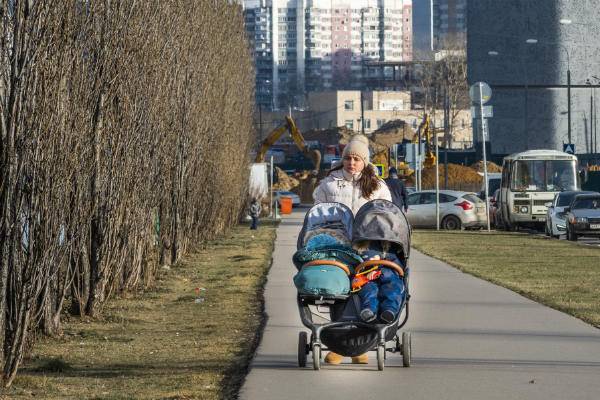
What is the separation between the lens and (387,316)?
1043cm

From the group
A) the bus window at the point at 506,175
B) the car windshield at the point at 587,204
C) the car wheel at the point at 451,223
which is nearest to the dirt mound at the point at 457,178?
the bus window at the point at 506,175

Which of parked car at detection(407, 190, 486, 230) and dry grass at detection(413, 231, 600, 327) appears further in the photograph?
parked car at detection(407, 190, 486, 230)

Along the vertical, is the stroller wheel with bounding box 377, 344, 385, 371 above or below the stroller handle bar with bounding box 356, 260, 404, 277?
below

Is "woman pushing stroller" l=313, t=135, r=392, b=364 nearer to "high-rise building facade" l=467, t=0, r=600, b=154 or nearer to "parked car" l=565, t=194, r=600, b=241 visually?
"parked car" l=565, t=194, r=600, b=241

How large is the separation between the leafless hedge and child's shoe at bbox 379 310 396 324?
257 cm

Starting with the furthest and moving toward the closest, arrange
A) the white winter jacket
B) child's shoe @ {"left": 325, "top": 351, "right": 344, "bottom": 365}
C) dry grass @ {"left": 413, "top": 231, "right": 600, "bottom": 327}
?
dry grass @ {"left": 413, "top": 231, "right": 600, "bottom": 327}, the white winter jacket, child's shoe @ {"left": 325, "top": 351, "right": 344, "bottom": 365}

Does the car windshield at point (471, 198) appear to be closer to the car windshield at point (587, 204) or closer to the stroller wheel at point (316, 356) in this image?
the car windshield at point (587, 204)

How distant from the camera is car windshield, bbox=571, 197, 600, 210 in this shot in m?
38.5

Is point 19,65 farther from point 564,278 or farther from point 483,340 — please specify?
point 564,278

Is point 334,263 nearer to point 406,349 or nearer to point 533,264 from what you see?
point 406,349

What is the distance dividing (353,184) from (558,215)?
29.7 meters

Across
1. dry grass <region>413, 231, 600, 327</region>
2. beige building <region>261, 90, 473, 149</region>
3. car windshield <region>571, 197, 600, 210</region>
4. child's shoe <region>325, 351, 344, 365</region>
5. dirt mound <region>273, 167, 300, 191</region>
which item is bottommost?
dirt mound <region>273, 167, 300, 191</region>

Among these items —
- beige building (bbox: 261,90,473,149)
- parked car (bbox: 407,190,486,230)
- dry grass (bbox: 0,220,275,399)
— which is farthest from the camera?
beige building (bbox: 261,90,473,149)

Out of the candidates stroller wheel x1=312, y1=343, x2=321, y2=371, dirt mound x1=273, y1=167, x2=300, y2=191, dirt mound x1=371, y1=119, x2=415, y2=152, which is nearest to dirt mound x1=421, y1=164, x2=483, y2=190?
dirt mound x1=273, y1=167, x2=300, y2=191
